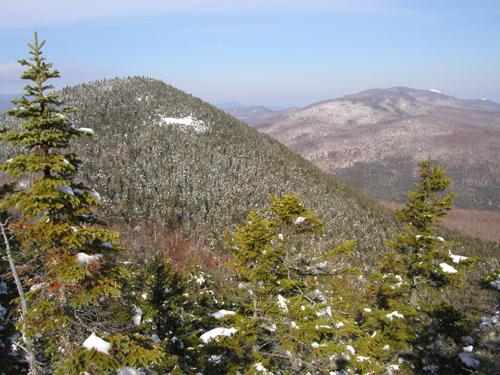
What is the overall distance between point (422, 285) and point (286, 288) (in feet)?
43.6

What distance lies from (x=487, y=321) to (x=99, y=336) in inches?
1070

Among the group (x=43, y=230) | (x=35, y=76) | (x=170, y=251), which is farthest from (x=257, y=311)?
(x=170, y=251)

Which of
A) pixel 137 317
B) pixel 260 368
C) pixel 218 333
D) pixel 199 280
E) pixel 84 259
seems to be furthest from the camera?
→ pixel 199 280

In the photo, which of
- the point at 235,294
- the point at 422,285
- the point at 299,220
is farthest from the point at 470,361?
the point at 235,294

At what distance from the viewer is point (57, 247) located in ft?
31.3

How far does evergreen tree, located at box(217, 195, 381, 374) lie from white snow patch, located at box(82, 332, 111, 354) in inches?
254

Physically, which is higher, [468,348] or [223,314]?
[223,314]

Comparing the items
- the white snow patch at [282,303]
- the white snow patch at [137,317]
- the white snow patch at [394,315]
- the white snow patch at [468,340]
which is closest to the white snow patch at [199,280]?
the white snow patch at [137,317]

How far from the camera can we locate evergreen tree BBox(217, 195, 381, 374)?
13648 millimetres

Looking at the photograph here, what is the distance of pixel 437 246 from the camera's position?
915 inches

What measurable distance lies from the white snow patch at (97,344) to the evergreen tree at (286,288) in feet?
21.1

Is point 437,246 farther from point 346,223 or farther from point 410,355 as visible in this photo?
point 346,223

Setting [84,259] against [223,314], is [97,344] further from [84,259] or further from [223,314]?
[223,314]

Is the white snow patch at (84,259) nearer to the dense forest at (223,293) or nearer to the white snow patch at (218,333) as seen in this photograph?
the dense forest at (223,293)
